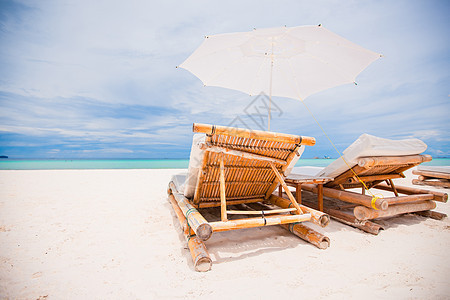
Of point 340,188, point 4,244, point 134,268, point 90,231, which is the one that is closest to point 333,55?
point 340,188

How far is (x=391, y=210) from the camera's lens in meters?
3.09

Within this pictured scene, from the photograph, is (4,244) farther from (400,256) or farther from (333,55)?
(333,55)

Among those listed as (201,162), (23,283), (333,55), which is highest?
(333,55)

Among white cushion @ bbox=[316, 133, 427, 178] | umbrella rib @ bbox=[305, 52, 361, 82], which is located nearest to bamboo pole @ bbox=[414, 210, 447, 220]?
white cushion @ bbox=[316, 133, 427, 178]

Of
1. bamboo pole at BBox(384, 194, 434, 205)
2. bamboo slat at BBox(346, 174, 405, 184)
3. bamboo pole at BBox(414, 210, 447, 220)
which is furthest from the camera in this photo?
bamboo pole at BBox(414, 210, 447, 220)

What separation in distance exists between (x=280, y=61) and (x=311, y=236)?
355cm

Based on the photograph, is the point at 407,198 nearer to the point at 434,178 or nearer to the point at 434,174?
the point at 434,174

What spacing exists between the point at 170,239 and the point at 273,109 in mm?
3094

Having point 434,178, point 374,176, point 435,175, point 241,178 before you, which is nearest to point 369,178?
point 374,176

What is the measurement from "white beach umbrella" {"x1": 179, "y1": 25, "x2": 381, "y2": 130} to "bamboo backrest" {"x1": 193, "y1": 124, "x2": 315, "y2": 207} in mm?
1976

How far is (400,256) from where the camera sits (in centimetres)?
221

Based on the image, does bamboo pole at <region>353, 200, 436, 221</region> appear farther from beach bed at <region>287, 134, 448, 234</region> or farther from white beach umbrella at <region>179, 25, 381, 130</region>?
white beach umbrella at <region>179, 25, 381, 130</region>

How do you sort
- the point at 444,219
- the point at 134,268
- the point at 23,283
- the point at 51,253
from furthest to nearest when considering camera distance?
1. the point at 444,219
2. the point at 51,253
3. the point at 134,268
4. the point at 23,283

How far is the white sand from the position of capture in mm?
1612
